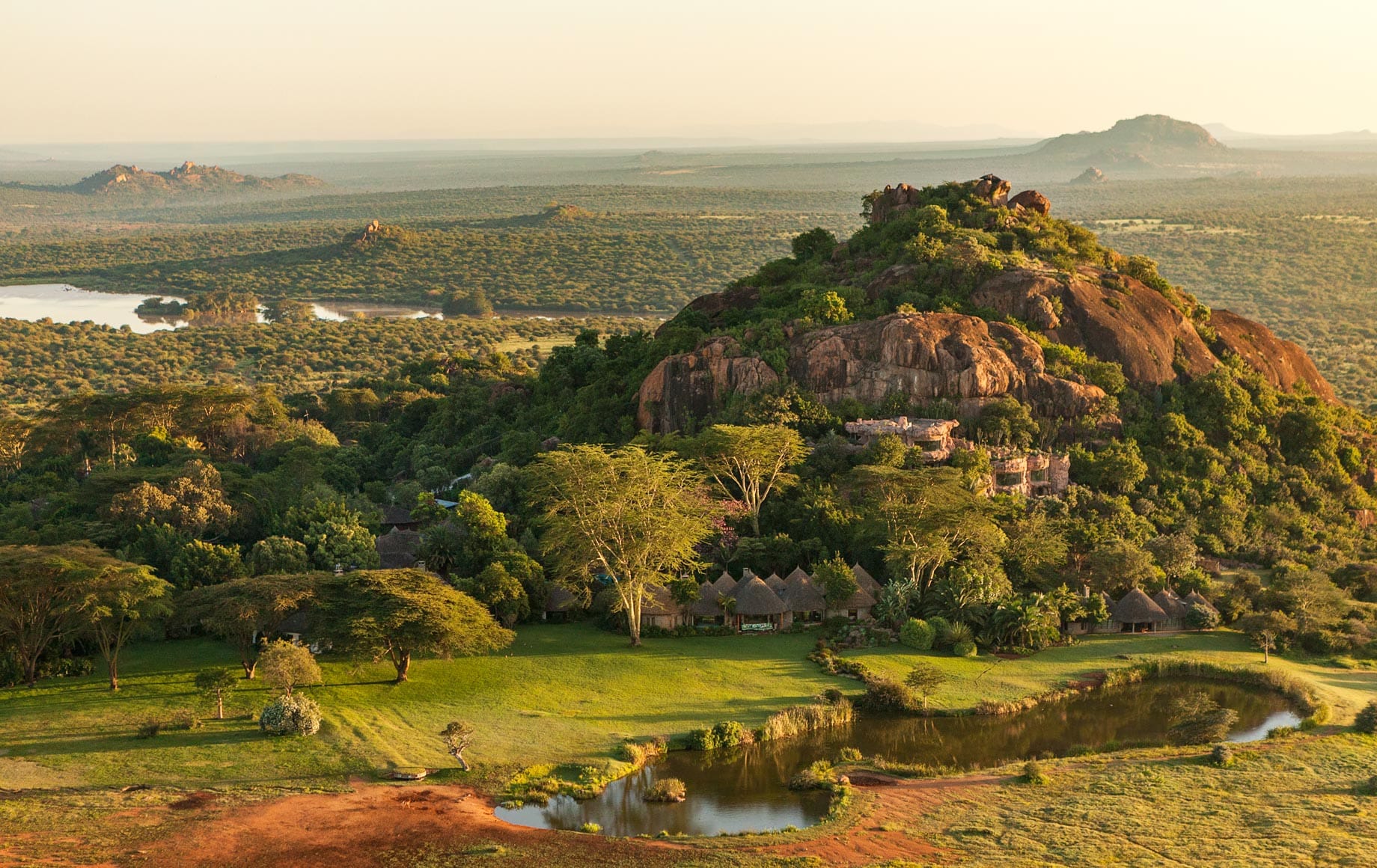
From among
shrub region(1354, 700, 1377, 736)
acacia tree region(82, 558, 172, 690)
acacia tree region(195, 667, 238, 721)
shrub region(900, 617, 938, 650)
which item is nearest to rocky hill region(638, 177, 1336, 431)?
shrub region(900, 617, 938, 650)

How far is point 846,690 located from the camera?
36656 mm

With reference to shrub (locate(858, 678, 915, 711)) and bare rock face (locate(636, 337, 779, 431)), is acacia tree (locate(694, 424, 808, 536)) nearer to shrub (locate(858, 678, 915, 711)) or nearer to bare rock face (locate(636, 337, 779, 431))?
bare rock face (locate(636, 337, 779, 431))

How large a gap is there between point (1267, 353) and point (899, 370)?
18891 mm

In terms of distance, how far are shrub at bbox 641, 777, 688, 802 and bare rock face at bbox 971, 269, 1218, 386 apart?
31152 mm

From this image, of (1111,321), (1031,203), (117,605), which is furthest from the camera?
(1031,203)

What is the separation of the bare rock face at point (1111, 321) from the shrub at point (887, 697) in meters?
23.8

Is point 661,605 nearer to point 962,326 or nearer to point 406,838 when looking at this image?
point 406,838

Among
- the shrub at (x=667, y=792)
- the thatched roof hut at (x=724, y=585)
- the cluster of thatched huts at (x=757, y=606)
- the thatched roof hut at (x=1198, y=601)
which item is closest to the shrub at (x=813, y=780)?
the shrub at (x=667, y=792)

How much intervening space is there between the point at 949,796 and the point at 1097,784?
3545mm

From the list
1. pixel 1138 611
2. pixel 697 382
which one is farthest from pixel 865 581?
pixel 697 382

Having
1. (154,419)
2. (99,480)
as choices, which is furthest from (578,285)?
(99,480)

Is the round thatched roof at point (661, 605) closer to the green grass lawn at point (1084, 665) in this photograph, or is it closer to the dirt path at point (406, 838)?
the green grass lawn at point (1084, 665)

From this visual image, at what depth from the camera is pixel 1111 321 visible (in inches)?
2181

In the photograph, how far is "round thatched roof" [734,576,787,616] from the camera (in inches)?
1651
